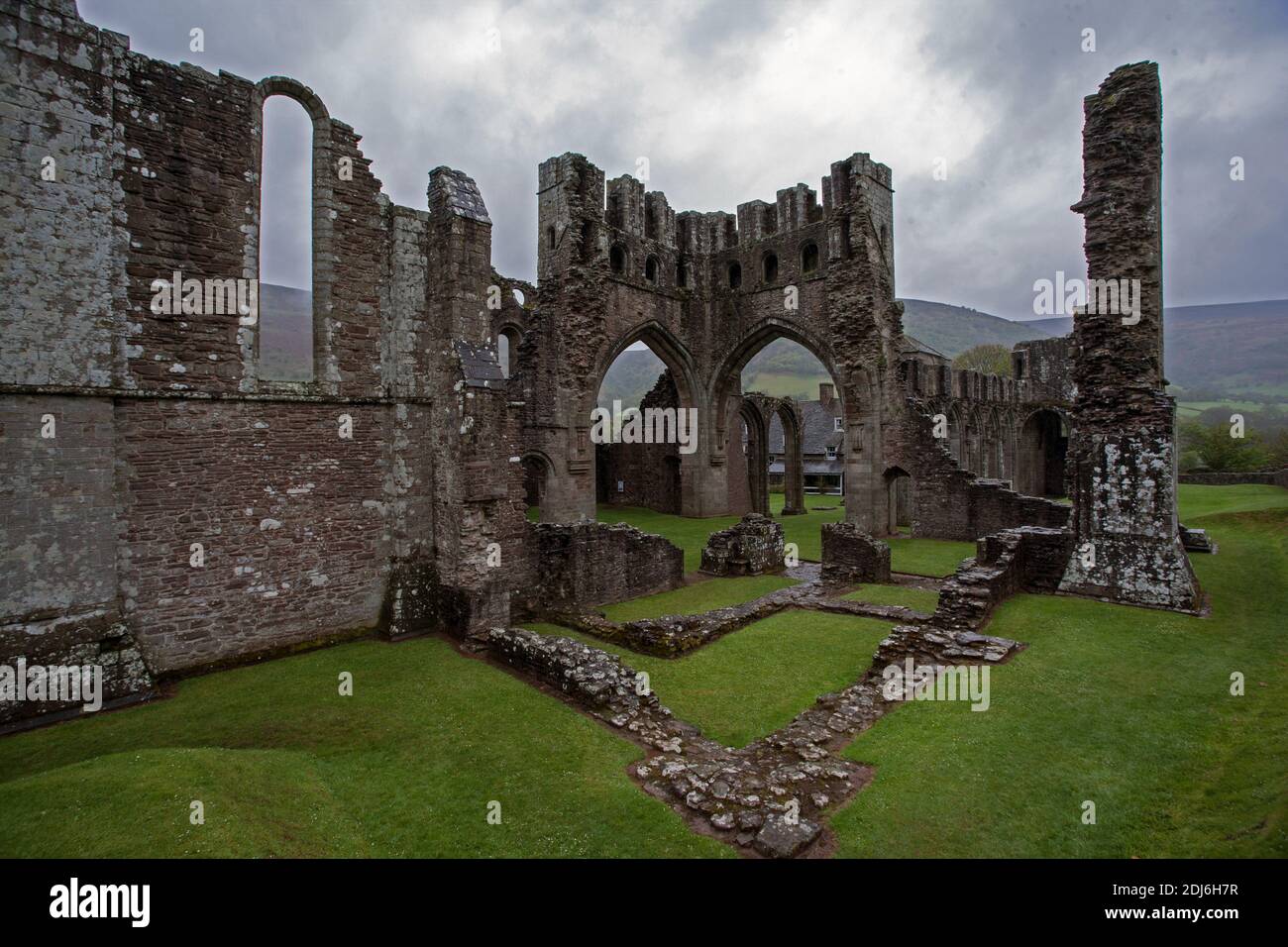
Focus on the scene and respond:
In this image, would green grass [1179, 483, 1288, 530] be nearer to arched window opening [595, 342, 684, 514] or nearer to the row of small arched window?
the row of small arched window

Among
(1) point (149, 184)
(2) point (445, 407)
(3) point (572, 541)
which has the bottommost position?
(3) point (572, 541)

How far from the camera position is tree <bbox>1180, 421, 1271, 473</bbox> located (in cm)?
3447

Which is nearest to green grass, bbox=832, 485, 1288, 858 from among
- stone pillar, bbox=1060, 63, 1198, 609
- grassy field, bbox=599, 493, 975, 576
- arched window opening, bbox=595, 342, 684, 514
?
stone pillar, bbox=1060, 63, 1198, 609

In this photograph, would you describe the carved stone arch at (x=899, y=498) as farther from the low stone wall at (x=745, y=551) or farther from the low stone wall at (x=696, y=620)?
the low stone wall at (x=696, y=620)

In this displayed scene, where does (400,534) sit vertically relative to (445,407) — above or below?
below

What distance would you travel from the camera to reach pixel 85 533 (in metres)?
7.71

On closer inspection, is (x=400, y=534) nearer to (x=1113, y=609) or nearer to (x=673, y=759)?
(x=673, y=759)

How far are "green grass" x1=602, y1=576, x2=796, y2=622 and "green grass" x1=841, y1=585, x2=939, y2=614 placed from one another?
1.78 metres

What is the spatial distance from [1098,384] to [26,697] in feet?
53.4

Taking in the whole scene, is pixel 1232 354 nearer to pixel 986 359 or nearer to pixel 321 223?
pixel 986 359

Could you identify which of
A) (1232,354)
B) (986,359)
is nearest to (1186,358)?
(1232,354)

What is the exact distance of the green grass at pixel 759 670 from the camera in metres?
7.37

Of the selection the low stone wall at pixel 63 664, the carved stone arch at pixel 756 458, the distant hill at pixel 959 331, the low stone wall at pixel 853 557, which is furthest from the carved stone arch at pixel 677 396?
the distant hill at pixel 959 331
